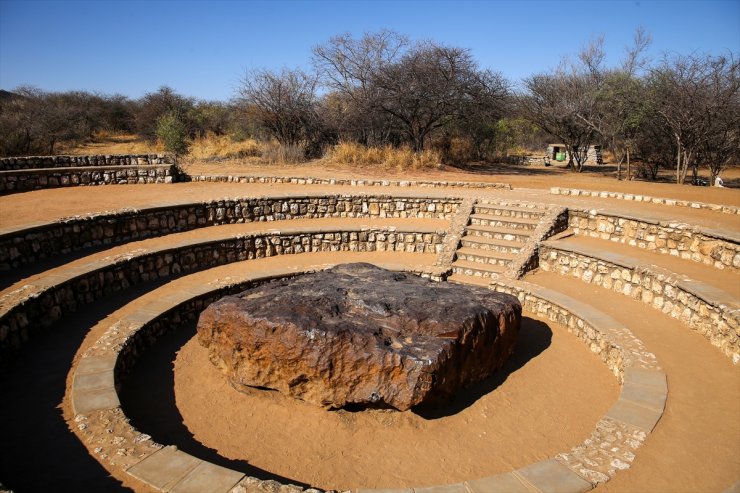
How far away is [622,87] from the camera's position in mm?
21984

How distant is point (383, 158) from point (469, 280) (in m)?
12.2

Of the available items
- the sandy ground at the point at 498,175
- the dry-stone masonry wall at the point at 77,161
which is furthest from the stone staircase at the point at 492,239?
the dry-stone masonry wall at the point at 77,161

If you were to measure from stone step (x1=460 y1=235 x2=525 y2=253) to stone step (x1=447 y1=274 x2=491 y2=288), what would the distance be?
1.14 meters

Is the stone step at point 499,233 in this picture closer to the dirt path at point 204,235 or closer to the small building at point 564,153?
the dirt path at point 204,235

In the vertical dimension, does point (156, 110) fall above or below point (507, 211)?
above

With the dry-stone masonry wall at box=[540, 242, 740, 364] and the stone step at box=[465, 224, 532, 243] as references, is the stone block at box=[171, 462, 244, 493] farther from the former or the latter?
the stone step at box=[465, 224, 532, 243]

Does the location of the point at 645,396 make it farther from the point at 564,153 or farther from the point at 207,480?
the point at 564,153

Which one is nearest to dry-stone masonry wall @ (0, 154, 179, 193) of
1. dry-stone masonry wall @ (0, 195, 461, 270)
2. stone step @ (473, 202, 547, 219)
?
dry-stone masonry wall @ (0, 195, 461, 270)

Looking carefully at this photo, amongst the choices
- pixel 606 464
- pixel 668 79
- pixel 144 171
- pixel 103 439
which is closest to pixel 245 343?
pixel 103 439

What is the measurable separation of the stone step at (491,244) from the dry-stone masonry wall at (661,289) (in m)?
0.58

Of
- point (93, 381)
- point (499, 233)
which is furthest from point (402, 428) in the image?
point (499, 233)

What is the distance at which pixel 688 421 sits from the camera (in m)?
4.65

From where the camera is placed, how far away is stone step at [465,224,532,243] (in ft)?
34.4

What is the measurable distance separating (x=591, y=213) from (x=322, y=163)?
40.7ft
